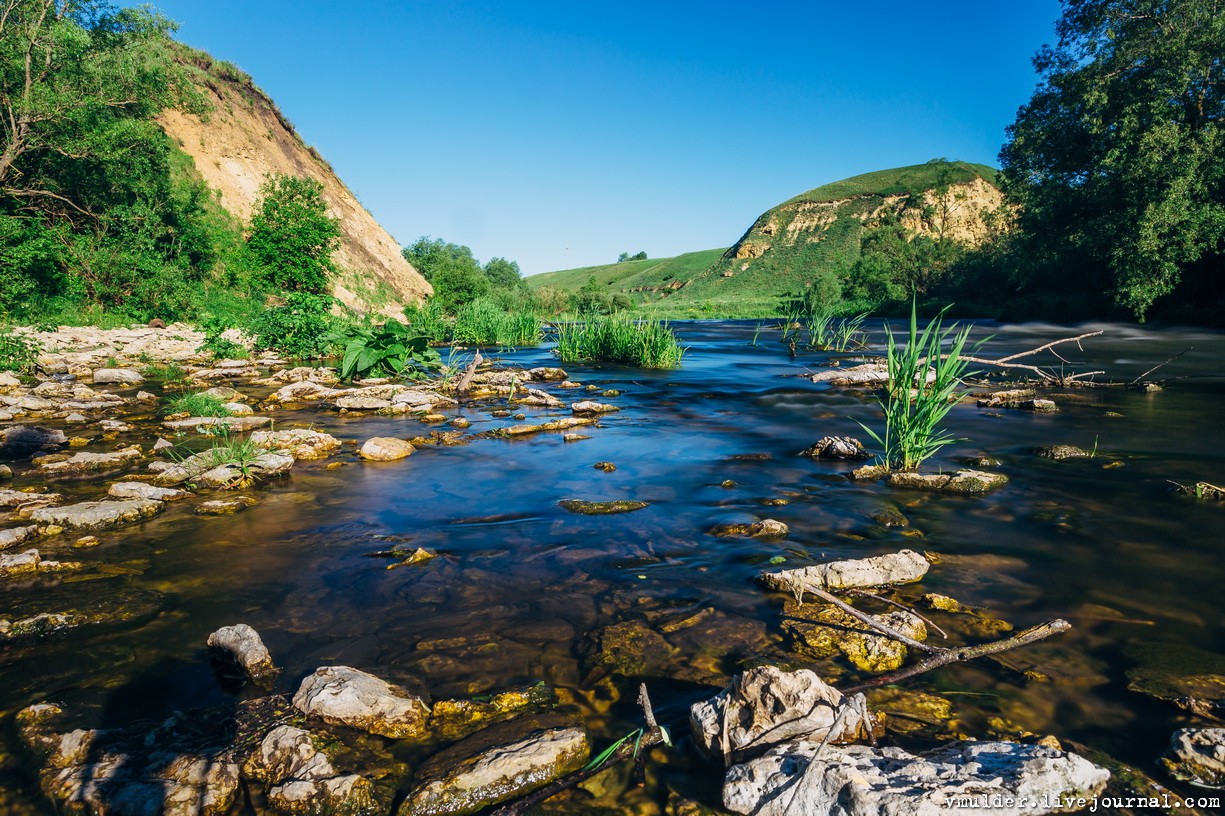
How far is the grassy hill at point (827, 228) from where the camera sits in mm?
82062

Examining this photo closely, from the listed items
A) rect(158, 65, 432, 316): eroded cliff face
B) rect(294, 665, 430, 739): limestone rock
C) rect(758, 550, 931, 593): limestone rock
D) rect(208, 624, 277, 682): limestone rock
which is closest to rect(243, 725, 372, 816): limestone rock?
rect(294, 665, 430, 739): limestone rock

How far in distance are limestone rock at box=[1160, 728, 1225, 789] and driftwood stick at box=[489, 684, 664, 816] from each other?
68.1 inches

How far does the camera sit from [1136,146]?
21.5 metres

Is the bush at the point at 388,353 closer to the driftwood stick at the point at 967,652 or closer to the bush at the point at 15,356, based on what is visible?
the bush at the point at 15,356

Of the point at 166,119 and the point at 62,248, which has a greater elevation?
the point at 166,119

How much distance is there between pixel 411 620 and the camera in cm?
325

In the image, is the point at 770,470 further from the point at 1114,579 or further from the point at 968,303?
the point at 968,303

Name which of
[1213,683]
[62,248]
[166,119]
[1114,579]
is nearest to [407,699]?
[1213,683]

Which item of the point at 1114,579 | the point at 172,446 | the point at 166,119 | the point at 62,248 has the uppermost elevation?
the point at 166,119

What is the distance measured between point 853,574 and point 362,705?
101 inches

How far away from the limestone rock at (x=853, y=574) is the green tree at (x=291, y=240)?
25.3 m

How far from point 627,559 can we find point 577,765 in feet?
6.22

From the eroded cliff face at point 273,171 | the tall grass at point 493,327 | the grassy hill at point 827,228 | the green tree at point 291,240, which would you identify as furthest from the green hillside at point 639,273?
the tall grass at point 493,327

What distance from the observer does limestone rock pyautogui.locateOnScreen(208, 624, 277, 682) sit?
8.95 ft
